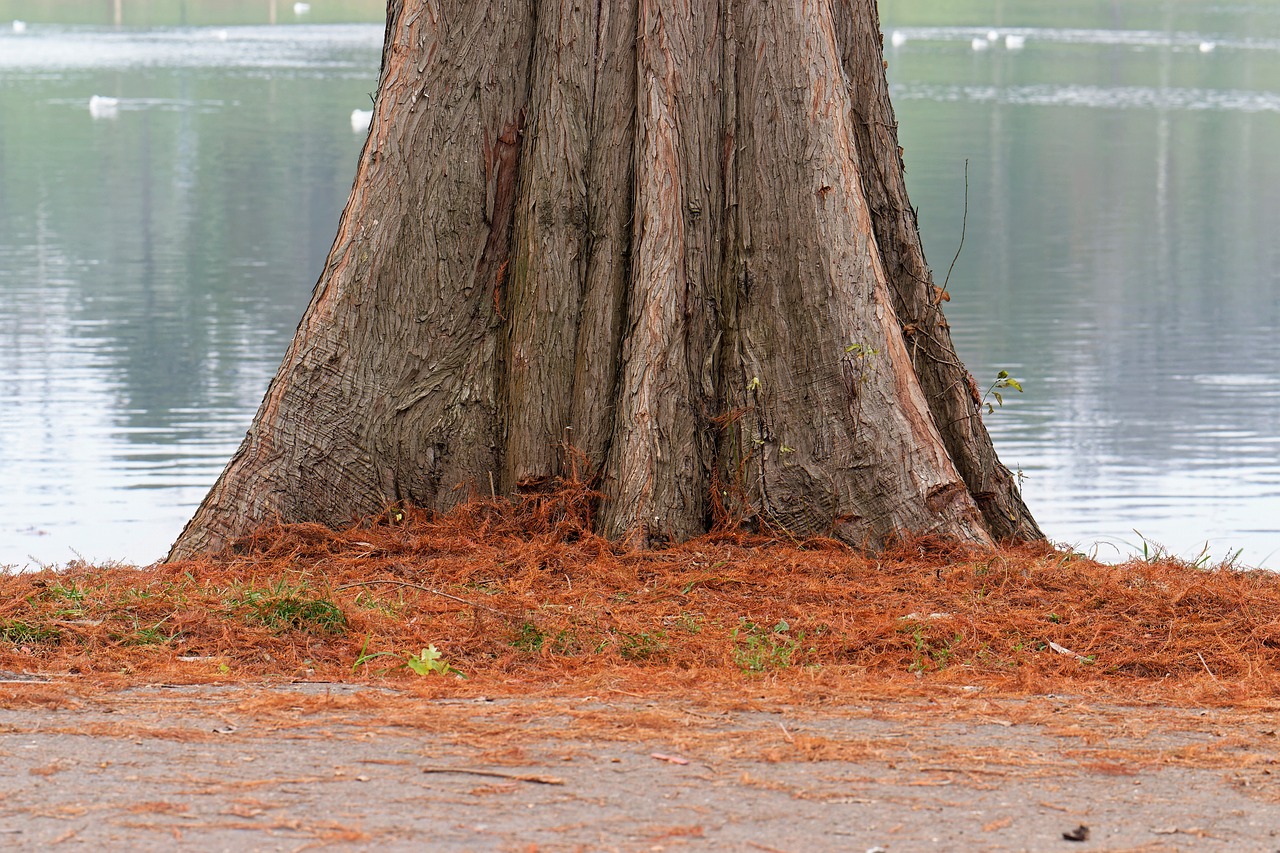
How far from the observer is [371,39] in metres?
63.2

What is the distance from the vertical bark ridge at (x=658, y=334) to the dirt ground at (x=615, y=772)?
194 cm

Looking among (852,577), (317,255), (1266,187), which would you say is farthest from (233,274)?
(1266,187)

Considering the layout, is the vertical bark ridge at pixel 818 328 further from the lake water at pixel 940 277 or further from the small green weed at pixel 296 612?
the small green weed at pixel 296 612

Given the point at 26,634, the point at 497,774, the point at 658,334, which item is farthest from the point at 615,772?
the point at 658,334

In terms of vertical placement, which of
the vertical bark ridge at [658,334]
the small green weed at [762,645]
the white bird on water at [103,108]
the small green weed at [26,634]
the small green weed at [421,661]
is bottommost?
the small green weed at [762,645]

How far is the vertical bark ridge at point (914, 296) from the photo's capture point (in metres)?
7.28

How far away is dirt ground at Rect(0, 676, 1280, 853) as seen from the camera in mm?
3596

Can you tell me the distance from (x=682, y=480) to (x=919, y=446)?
3.28 feet

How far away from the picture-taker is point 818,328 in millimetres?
6770

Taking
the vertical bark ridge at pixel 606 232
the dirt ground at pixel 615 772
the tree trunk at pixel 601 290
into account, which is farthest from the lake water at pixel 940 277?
the dirt ground at pixel 615 772

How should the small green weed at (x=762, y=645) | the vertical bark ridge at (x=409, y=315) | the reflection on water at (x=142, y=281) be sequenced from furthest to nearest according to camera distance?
the reflection on water at (x=142, y=281) → the vertical bark ridge at (x=409, y=315) → the small green weed at (x=762, y=645)

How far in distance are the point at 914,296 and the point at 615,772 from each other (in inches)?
153

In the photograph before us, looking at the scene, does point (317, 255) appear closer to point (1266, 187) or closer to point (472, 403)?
point (472, 403)

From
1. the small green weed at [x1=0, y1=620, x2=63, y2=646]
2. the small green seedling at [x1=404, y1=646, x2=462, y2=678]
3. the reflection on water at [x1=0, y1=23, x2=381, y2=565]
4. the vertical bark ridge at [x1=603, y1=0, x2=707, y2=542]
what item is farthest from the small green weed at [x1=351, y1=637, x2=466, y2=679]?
the reflection on water at [x1=0, y1=23, x2=381, y2=565]
